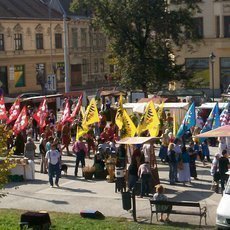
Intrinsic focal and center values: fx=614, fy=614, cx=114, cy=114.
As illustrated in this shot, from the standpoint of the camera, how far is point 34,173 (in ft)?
79.7

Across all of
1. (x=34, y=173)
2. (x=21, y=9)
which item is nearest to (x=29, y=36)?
(x=21, y=9)

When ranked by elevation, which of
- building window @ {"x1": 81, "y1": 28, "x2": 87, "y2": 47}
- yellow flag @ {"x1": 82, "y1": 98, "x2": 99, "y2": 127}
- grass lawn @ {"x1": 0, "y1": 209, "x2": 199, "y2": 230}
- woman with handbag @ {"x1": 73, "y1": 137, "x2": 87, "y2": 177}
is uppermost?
building window @ {"x1": 81, "y1": 28, "x2": 87, "y2": 47}

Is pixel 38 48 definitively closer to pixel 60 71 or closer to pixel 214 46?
pixel 60 71

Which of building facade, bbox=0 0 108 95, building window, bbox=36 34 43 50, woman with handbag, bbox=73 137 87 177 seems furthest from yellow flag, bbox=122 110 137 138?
building window, bbox=36 34 43 50

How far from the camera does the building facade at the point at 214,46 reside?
185 feet

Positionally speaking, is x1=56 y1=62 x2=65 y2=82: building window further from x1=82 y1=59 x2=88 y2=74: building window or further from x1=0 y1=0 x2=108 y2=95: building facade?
x1=82 y1=59 x2=88 y2=74: building window

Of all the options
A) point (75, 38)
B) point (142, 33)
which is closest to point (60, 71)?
point (75, 38)

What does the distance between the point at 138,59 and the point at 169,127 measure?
45.0 ft

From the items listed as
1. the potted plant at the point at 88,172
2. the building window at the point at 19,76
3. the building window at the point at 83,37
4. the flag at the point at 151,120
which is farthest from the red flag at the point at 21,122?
the building window at the point at 83,37

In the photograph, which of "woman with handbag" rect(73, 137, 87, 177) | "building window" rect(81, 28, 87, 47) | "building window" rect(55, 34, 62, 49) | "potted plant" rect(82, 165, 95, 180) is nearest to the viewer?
"potted plant" rect(82, 165, 95, 180)

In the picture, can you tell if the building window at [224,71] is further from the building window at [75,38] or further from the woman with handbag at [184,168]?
the woman with handbag at [184,168]

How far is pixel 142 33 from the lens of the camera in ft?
147

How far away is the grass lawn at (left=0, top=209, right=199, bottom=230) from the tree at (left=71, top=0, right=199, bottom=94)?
87.6 feet

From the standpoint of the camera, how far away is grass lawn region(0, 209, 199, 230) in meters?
16.3
